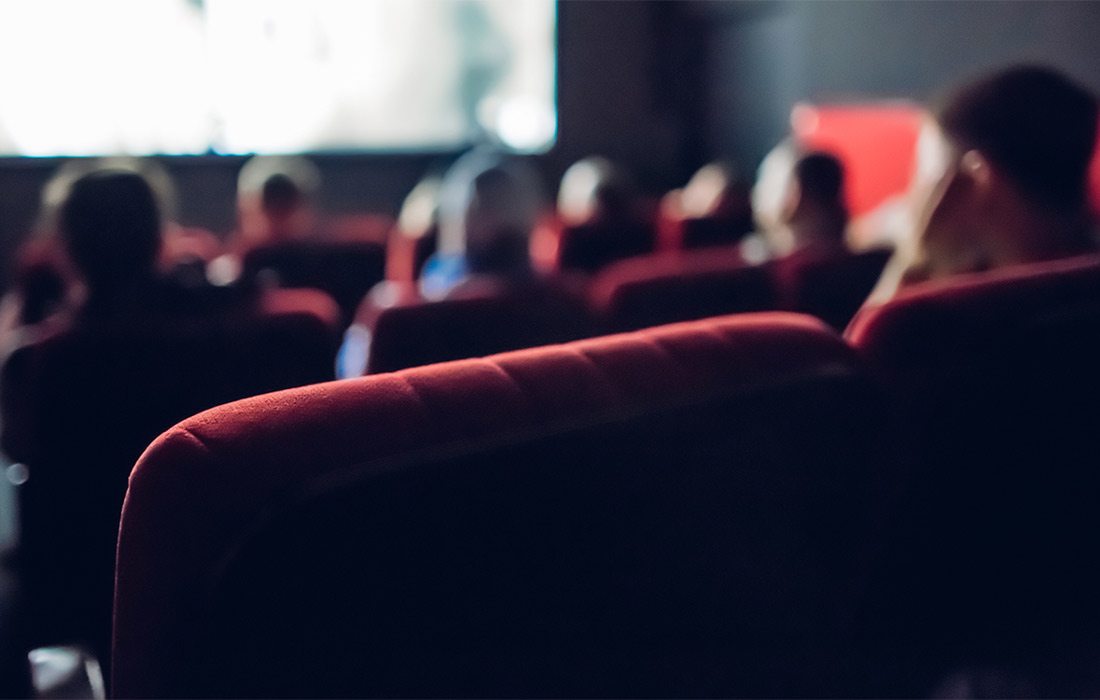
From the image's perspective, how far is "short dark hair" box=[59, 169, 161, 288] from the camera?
2219 mm

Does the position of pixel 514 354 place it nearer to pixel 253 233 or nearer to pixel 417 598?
pixel 417 598

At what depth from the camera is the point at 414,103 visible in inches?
277

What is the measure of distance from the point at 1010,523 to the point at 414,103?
6.32m

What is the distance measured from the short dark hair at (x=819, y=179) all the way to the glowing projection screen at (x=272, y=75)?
3.79 metres

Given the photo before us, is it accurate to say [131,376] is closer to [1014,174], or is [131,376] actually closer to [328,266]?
[1014,174]

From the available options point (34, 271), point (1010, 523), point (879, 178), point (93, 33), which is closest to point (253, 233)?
point (93, 33)

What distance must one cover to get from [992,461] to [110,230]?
1887mm

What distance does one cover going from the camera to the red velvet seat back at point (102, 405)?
1616mm

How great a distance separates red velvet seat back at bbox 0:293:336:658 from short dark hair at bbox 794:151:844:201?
2201 mm

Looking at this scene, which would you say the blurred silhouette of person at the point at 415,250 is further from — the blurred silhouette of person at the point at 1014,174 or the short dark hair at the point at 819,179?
the blurred silhouette of person at the point at 1014,174

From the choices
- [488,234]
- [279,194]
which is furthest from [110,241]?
[279,194]

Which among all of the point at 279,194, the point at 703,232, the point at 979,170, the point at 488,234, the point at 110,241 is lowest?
the point at 703,232

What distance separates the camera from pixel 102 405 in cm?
163

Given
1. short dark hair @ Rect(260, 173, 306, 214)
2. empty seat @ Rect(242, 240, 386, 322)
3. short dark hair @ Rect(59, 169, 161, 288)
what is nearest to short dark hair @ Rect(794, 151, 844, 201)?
empty seat @ Rect(242, 240, 386, 322)
